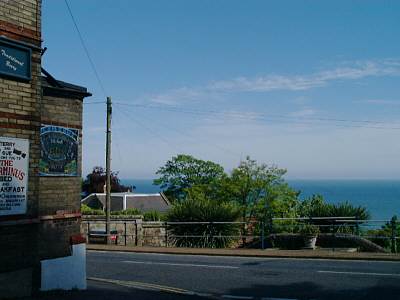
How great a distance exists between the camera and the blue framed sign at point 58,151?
10438 mm

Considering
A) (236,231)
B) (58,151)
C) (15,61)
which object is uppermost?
(15,61)

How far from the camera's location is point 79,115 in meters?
11.2

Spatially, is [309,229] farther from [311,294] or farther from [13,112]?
[13,112]

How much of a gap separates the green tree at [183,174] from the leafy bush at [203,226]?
40.6m

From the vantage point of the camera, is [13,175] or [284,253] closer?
[13,175]

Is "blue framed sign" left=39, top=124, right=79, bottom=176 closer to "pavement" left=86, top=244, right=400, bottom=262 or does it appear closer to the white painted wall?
the white painted wall

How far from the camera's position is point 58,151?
10.8 m

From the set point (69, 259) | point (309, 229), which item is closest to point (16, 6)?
point (69, 259)

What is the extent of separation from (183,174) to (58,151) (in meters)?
58.3

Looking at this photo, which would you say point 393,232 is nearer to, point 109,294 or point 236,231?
point 236,231

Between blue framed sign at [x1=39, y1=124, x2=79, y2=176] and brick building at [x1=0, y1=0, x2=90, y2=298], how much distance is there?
0.07 ft

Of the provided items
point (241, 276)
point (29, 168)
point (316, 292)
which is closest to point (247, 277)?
point (241, 276)

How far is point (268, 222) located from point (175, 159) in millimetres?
49060

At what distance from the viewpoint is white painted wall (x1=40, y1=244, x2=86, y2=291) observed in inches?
381
